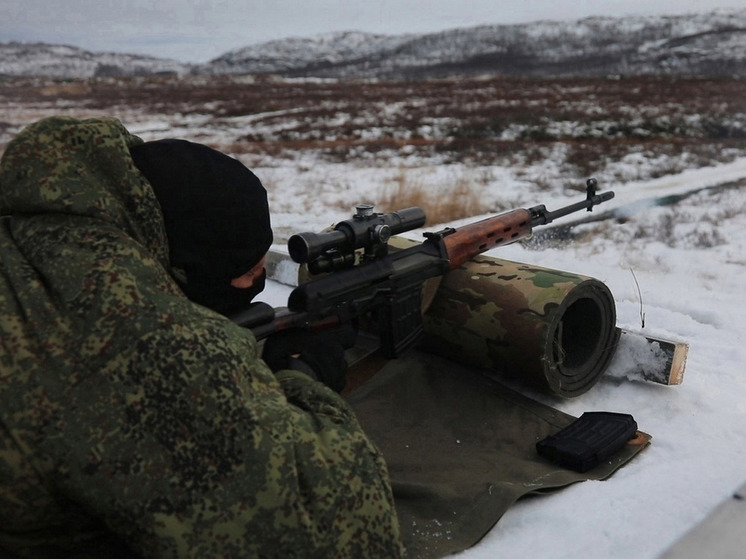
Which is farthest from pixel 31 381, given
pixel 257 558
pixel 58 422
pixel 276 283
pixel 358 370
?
pixel 276 283

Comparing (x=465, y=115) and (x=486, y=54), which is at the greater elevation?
(x=486, y=54)

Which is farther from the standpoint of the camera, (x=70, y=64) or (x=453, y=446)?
(x=70, y=64)

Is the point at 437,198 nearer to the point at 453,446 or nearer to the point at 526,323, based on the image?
the point at 526,323

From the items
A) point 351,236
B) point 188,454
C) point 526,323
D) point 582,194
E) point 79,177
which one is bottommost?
point 582,194

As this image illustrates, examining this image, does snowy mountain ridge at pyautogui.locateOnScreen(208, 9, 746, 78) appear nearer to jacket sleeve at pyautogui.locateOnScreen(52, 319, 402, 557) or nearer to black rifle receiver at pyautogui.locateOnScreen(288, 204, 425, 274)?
black rifle receiver at pyautogui.locateOnScreen(288, 204, 425, 274)

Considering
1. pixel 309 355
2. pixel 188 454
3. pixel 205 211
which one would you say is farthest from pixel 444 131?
pixel 188 454

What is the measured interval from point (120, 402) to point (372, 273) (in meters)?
1.64

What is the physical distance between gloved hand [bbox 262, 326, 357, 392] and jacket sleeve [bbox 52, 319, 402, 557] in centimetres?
78

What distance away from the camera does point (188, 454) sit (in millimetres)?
1506

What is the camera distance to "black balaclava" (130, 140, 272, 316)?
1779 millimetres

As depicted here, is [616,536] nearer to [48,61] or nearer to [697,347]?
[697,347]

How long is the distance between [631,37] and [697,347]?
127ft

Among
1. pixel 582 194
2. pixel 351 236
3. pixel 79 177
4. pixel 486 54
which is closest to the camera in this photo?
pixel 79 177

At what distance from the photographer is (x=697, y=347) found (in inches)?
159
